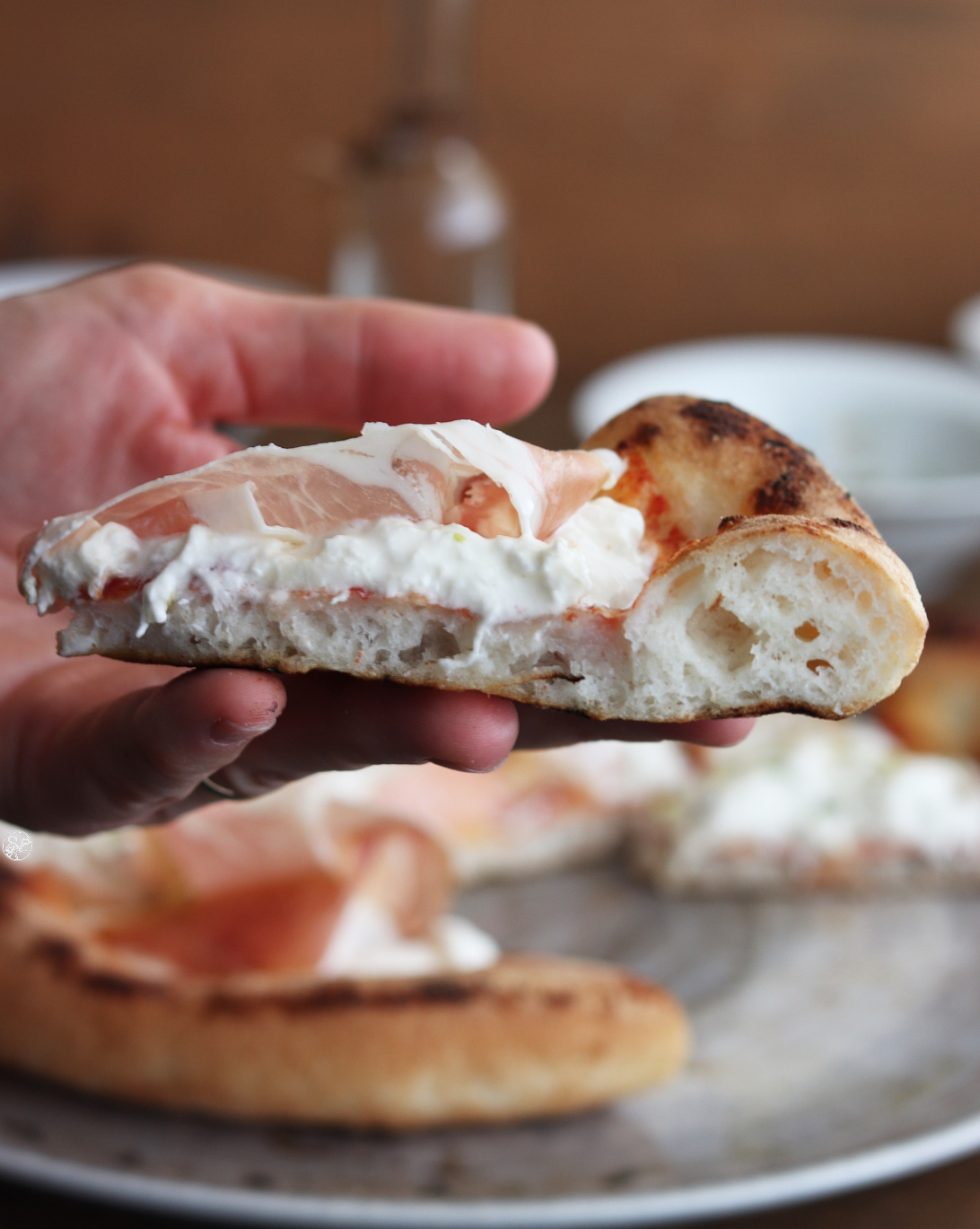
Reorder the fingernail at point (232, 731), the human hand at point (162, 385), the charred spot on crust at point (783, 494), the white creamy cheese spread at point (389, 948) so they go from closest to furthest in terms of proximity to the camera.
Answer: the fingernail at point (232, 731) → the charred spot on crust at point (783, 494) → the human hand at point (162, 385) → the white creamy cheese spread at point (389, 948)

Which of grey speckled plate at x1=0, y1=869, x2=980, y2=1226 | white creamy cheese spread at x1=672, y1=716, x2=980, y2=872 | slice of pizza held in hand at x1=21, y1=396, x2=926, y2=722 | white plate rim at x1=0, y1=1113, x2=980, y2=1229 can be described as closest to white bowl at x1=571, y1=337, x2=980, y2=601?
white creamy cheese spread at x1=672, y1=716, x2=980, y2=872

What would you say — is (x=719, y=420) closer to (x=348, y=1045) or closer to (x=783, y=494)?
(x=783, y=494)

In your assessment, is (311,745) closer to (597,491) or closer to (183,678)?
(183,678)

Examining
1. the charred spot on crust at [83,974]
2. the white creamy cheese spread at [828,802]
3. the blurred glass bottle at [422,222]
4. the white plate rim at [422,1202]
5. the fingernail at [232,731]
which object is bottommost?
the white creamy cheese spread at [828,802]

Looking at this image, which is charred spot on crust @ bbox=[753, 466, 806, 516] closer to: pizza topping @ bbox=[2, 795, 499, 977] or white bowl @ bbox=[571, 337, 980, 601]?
pizza topping @ bbox=[2, 795, 499, 977]

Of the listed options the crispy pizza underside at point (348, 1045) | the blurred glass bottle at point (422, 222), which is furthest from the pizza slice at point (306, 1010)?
the blurred glass bottle at point (422, 222)

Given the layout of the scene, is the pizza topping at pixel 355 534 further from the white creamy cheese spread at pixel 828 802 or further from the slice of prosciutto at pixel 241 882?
the white creamy cheese spread at pixel 828 802

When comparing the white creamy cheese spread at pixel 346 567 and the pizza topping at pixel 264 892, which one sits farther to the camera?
the pizza topping at pixel 264 892
